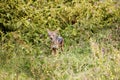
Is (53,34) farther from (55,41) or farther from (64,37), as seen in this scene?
(64,37)

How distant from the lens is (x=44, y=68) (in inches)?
187

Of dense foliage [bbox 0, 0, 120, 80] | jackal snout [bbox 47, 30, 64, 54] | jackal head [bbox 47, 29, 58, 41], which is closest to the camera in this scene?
dense foliage [bbox 0, 0, 120, 80]

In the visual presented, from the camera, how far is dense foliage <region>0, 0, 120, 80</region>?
15.3 feet

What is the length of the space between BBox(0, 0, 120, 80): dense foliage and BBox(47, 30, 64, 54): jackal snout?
0.12 metres

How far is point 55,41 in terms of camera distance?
543 cm

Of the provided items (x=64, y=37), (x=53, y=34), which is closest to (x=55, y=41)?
(x=53, y=34)

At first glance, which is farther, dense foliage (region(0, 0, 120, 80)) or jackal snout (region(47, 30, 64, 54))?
jackal snout (region(47, 30, 64, 54))

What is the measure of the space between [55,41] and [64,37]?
452mm

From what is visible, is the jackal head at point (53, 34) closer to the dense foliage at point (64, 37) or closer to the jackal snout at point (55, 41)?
the jackal snout at point (55, 41)

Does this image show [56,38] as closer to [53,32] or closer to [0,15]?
[53,32]

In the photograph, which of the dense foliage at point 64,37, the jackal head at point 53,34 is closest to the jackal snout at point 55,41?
the jackal head at point 53,34

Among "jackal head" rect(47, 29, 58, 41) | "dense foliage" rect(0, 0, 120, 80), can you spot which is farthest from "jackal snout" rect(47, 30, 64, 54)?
"dense foliage" rect(0, 0, 120, 80)

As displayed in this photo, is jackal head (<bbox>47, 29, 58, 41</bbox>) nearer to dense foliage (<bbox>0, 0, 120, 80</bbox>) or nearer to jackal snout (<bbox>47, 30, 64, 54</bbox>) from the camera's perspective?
jackal snout (<bbox>47, 30, 64, 54</bbox>)

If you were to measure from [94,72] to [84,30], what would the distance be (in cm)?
155
